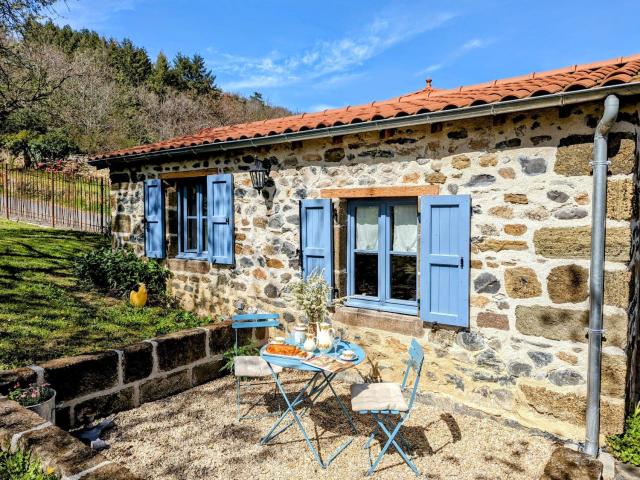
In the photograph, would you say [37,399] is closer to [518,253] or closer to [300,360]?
[300,360]

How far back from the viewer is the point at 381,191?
4418 mm

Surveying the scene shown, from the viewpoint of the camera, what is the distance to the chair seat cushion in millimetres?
3900

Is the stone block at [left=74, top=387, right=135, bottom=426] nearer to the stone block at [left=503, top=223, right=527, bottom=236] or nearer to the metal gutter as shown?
the metal gutter

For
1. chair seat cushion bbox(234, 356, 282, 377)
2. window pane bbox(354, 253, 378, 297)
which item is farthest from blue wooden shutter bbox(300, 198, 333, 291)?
chair seat cushion bbox(234, 356, 282, 377)

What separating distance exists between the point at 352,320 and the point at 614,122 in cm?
306

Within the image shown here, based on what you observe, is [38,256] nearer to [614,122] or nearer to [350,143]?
[350,143]

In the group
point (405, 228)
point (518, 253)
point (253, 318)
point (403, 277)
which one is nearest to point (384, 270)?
point (403, 277)

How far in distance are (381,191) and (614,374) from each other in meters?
2.60

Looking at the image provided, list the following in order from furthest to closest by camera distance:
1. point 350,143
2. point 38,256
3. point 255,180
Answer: point 38,256 < point 255,180 < point 350,143

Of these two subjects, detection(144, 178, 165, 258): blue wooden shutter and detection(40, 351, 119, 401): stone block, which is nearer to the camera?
detection(40, 351, 119, 401): stone block

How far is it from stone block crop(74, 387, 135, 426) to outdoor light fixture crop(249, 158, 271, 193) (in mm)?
2774

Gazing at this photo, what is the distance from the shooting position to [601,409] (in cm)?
330

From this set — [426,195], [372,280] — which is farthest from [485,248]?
[372,280]

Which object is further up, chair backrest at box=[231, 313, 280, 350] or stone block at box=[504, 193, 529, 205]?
stone block at box=[504, 193, 529, 205]
